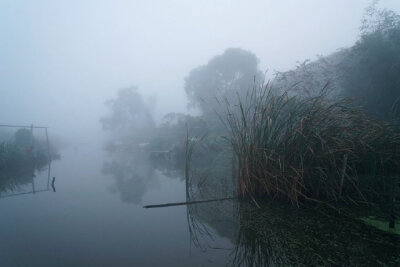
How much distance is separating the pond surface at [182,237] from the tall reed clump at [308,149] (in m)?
0.38

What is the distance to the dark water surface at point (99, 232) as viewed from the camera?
2119 millimetres

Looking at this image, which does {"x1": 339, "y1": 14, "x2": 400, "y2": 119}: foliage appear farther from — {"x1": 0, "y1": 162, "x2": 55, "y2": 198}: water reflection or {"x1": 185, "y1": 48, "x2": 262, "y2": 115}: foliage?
{"x1": 185, "y1": 48, "x2": 262, "y2": 115}: foliage

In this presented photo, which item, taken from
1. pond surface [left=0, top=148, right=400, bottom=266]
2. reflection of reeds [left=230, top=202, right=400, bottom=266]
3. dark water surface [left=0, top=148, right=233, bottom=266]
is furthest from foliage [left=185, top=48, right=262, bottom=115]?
reflection of reeds [left=230, top=202, right=400, bottom=266]

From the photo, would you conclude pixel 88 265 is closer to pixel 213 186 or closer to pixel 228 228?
pixel 228 228

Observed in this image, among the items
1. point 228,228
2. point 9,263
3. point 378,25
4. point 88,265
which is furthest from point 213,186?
point 378,25

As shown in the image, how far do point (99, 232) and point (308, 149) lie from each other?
2578 millimetres

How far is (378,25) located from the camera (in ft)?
21.2

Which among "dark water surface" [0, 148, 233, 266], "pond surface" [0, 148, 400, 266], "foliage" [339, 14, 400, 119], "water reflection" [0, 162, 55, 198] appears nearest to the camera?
"pond surface" [0, 148, 400, 266]

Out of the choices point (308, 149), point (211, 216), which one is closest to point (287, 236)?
point (211, 216)

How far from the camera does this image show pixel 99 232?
8.83 feet

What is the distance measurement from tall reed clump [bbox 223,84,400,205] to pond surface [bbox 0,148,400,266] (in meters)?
0.38

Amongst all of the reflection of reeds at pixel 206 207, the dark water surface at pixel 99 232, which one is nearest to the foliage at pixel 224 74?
the reflection of reeds at pixel 206 207

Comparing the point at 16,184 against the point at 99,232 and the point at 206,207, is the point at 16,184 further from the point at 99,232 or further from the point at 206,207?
the point at 206,207

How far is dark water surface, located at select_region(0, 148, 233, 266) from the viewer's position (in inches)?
83.4
